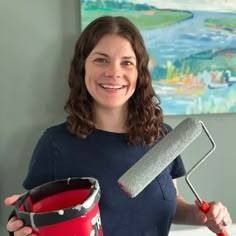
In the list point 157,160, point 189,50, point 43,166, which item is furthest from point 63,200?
point 189,50

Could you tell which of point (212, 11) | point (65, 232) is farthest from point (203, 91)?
point (65, 232)

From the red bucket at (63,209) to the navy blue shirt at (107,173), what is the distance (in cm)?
7

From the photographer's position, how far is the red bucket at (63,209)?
56 centimetres

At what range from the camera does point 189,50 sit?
101 centimetres

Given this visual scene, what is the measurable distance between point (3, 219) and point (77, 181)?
0.38 m

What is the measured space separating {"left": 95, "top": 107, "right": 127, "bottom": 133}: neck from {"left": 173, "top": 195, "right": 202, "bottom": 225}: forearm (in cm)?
26

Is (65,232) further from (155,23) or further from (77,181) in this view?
(155,23)

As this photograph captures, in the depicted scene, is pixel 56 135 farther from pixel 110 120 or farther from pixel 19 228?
pixel 19 228

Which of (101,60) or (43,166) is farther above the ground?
(101,60)

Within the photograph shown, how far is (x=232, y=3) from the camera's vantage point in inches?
40.4

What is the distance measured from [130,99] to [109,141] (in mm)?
150

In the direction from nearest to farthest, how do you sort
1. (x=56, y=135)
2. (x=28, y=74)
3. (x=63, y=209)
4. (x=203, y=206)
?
(x=63, y=209), (x=203, y=206), (x=56, y=135), (x=28, y=74)

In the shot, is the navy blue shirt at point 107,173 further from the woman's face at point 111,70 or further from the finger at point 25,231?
the finger at point 25,231

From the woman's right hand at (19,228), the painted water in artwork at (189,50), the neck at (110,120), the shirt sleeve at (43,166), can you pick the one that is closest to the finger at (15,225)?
the woman's right hand at (19,228)
